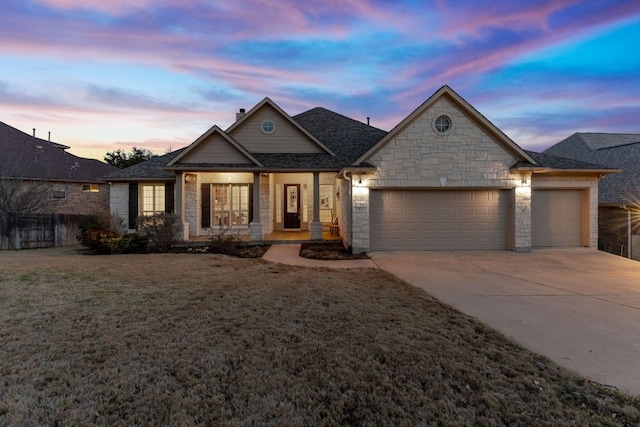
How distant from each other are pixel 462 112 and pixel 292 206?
28.1ft

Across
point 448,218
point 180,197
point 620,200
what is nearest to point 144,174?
point 180,197

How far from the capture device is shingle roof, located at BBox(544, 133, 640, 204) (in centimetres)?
1403

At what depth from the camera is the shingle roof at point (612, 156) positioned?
14031 mm

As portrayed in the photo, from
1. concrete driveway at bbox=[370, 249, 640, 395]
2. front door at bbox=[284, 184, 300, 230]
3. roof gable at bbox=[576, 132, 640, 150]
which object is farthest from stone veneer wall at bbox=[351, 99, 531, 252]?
roof gable at bbox=[576, 132, 640, 150]

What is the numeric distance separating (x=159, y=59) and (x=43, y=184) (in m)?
11.5

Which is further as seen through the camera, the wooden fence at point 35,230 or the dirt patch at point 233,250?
the wooden fence at point 35,230

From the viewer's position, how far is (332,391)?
9.00 ft

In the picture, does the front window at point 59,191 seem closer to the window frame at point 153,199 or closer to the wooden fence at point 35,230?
the wooden fence at point 35,230

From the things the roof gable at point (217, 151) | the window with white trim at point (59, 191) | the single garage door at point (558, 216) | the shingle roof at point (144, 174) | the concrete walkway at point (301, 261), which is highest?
the roof gable at point (217, 151)

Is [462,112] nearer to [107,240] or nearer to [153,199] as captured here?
[153,199]

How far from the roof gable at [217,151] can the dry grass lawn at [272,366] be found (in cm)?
783

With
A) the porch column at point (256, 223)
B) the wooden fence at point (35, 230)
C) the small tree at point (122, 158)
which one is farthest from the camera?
the small tree at point (122, 158)

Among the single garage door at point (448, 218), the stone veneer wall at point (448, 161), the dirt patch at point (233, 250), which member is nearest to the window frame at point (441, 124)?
the stone veneer wall at point (448, 161)

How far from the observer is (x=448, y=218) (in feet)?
37.7
